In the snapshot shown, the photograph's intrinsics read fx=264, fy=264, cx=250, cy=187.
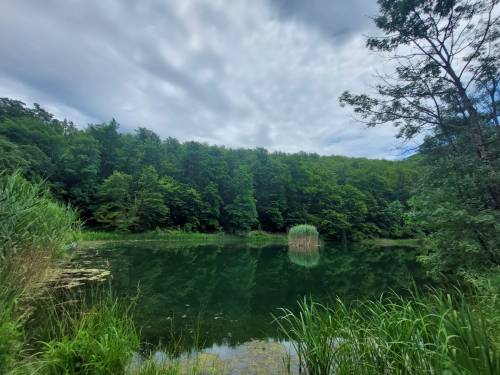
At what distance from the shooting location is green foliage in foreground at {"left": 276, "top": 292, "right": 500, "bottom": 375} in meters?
1.65

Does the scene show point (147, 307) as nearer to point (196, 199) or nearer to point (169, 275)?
point (169, 275)

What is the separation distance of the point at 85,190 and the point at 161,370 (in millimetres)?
30890

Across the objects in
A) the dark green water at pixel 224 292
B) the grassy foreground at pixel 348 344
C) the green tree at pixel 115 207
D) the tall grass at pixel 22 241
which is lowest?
the dark green water at pixel 224 292

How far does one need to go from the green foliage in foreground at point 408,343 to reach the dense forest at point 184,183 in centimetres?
2367

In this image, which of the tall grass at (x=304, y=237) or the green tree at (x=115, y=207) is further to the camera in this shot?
the green tree at (x=115, y=207)

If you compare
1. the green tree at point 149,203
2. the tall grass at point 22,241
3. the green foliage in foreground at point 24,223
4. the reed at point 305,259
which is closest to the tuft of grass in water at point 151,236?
the green tree at point 149,203

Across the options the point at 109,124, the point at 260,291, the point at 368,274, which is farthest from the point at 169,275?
the point at 109,124

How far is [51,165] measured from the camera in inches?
1054

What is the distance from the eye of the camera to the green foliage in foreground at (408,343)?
1649 mm

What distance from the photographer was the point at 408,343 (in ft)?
6.81

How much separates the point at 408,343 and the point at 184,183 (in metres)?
35.9

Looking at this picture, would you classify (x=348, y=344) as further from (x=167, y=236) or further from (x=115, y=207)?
(x=115, y=207)

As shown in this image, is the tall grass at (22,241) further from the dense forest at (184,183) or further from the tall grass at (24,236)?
the dense forest at (184,183)

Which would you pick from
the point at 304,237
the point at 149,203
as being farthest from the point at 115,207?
the point at 304,237
